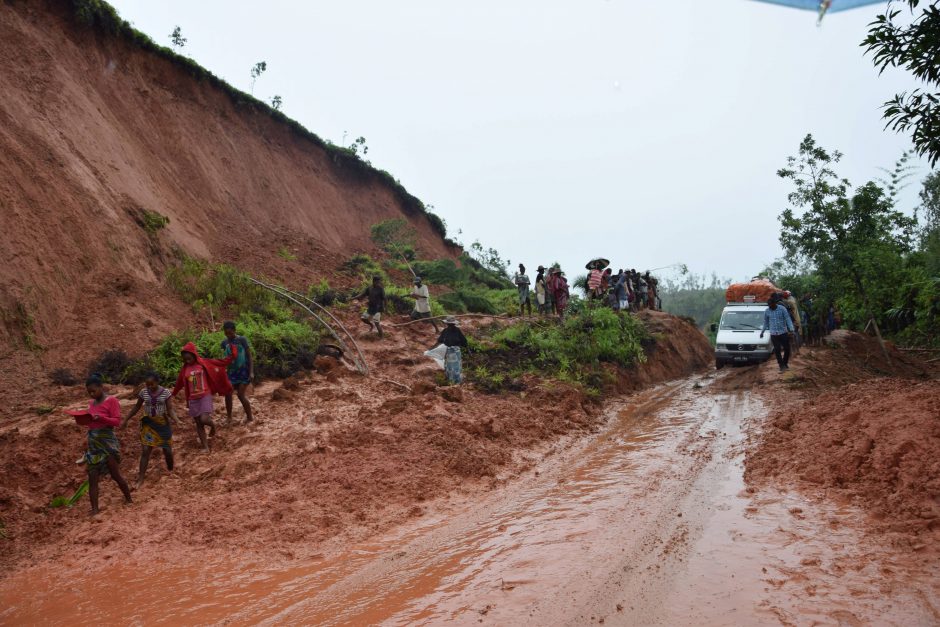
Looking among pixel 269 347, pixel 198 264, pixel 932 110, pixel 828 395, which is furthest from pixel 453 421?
pixel 198 264

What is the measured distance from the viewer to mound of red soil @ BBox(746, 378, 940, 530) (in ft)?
15.7

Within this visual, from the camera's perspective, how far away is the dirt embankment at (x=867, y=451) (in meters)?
4.78

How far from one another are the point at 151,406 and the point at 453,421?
3831mm

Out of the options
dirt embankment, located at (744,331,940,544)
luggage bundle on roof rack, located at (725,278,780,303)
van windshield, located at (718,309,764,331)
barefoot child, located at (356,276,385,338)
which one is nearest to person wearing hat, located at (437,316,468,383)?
barefoot child, located at (356,276,385,338)

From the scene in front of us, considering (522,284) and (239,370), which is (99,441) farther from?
(522,284)

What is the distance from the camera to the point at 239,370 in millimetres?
8172

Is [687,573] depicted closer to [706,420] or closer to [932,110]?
[932,110]

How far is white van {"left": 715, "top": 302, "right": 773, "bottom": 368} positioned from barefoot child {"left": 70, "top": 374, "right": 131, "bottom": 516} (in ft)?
45.2

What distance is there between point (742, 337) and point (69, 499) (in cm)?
1440

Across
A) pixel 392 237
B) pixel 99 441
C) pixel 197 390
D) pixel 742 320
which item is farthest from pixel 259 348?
pixel 392 237

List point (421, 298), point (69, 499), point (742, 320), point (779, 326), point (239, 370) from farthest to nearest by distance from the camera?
point (742, 320)
point (421, 298)
point (779, 326)
point (239, 370)
point (69, 499)

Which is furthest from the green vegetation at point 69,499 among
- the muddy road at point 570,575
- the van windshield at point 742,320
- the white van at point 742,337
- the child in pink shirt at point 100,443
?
the van windshield at point 742,320

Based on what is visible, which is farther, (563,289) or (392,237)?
(392,237)

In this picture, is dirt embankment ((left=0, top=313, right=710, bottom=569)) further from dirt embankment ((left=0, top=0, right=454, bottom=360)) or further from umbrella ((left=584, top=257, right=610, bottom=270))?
umbrella ((left=584, top=257, right=610, bottom=270))
